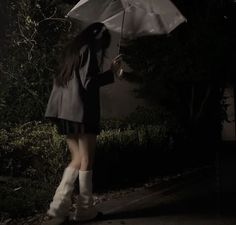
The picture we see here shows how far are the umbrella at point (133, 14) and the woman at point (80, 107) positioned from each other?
44.8 inches

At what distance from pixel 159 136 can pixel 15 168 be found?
2647mm

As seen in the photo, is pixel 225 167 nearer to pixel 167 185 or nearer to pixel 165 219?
pixel 167 185

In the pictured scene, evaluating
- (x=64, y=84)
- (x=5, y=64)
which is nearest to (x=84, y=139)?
(x=64, y=84)

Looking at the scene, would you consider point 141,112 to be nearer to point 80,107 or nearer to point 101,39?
point 101,39

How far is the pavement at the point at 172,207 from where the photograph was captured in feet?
21.9

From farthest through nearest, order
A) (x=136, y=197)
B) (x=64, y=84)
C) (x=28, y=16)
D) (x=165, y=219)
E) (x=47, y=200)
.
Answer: (x=28, y=16) → (x=136, y=197) → (x=47, y=200) → (x=165, y=219) → (x=64, y=84)

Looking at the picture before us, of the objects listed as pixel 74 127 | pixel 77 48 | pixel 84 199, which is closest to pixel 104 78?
pixel 77 48

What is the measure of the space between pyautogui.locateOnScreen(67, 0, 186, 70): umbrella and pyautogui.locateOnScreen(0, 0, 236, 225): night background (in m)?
1.64

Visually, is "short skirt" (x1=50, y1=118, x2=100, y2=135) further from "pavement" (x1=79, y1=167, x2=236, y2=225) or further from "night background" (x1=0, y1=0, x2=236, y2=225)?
"night background" (x1=0, y1=0, x2=236, y2=225)

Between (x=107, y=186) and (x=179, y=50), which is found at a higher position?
(x=179, y=50)

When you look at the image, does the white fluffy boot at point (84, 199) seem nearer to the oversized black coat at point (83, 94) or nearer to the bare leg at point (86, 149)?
the bare leg at point (86, 149)

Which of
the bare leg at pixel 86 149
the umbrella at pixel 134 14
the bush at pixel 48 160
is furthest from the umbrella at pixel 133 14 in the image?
the bare leg at pixel 86 149

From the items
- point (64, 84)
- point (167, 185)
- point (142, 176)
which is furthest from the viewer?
point (142, 176)

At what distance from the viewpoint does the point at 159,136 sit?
9.98 m
